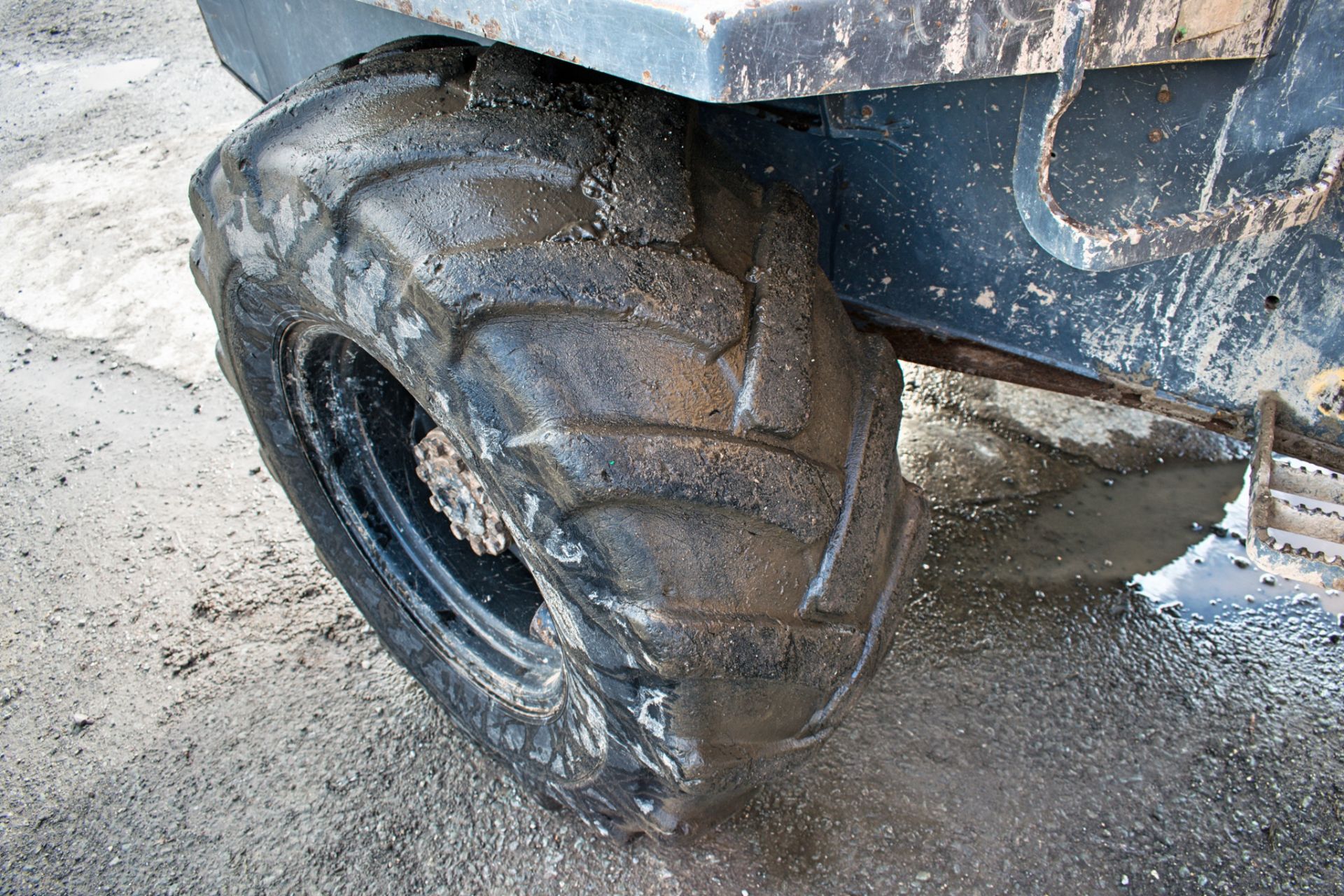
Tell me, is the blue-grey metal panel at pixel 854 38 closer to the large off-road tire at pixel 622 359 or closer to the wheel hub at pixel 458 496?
the large off-road tire at pixel 622 359

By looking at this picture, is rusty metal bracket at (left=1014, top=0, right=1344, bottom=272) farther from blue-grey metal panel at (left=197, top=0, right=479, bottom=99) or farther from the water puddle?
the water puddle

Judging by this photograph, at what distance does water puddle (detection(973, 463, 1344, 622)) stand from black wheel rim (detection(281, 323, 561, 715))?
0.92m

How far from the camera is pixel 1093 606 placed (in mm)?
1791

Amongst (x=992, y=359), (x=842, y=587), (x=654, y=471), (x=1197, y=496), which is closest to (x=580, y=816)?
(x=842, y=587)

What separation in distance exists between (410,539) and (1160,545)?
1432 mm

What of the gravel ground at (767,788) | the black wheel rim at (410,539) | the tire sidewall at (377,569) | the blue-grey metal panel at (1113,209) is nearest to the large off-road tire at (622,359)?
the tire sidewall at (377,569)

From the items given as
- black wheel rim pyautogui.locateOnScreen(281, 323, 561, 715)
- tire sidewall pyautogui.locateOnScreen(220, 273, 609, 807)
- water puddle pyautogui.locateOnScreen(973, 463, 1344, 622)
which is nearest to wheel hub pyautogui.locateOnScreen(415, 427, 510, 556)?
black wheel rim pyautogui.locateOnScreen(281, 323, 561, 715)

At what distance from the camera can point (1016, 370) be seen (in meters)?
1.26

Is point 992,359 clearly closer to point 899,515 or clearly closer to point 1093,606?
point 899,515

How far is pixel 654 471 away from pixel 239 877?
3.28 feet

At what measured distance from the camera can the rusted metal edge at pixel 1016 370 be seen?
1119mm

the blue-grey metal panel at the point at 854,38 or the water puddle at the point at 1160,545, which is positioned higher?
the blue-grey metal panel at the point at 854,38

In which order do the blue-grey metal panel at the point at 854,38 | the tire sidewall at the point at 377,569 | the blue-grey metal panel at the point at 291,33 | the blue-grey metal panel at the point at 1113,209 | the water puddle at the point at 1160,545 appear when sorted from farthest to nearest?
the water puddle at the point at 1160,545
the blue-grey metal panel at the point at 291,33
the tire sidewall at the point at 377,569
the blue-grey metal panel at the point at 1113,209
the blue-grey metal panel at the point at 854,38

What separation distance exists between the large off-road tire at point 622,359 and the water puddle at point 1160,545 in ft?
2.96
